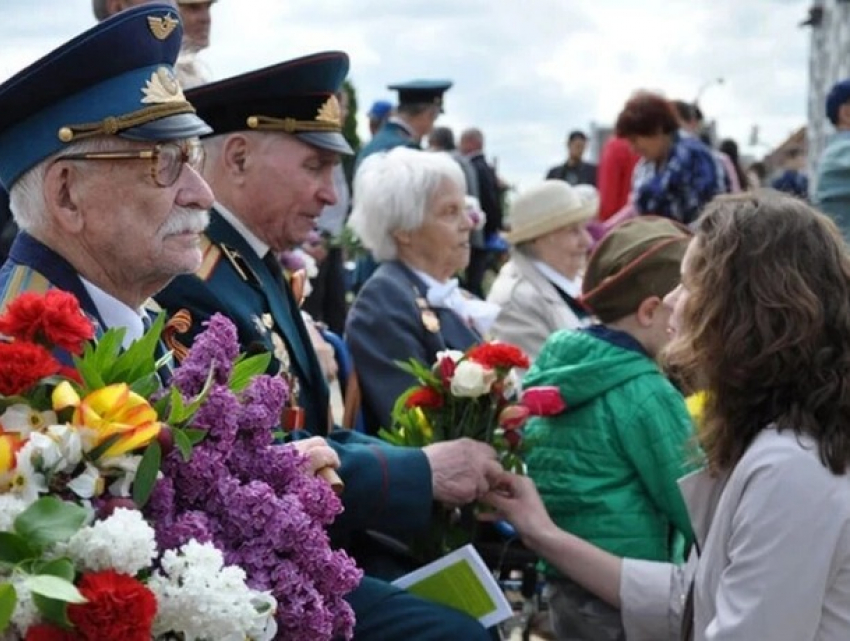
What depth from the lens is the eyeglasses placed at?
9.18 ft

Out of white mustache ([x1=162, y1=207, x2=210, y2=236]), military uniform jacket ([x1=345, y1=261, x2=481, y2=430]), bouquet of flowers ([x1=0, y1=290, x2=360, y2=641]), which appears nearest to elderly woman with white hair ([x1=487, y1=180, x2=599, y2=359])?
military uniform jacket ([x1=345, y1=261, x2=481, y2=430])

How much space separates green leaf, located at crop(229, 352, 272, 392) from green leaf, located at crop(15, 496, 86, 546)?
18.4 inches

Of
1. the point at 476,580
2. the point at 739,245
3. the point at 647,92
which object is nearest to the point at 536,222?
the point at 647,92

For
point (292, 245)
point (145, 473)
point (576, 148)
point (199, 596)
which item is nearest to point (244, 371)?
point (145, 473)

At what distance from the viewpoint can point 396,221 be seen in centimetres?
553

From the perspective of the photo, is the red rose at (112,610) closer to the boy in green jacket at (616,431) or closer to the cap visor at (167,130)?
the cap visor at (167,130)

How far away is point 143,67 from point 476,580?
62.0 inches

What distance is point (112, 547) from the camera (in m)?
1.96

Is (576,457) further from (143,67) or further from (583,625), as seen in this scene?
(143,67)

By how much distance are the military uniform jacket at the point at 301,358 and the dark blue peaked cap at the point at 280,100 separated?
264 millimetres

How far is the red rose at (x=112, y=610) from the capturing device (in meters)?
1.92

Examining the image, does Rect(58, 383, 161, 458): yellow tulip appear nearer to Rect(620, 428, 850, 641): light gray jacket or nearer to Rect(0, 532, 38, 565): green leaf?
Rect(0, 532, 38, 565): green leaf

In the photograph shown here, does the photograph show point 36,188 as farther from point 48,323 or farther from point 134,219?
point 48,323

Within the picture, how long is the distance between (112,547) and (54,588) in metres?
0.11
